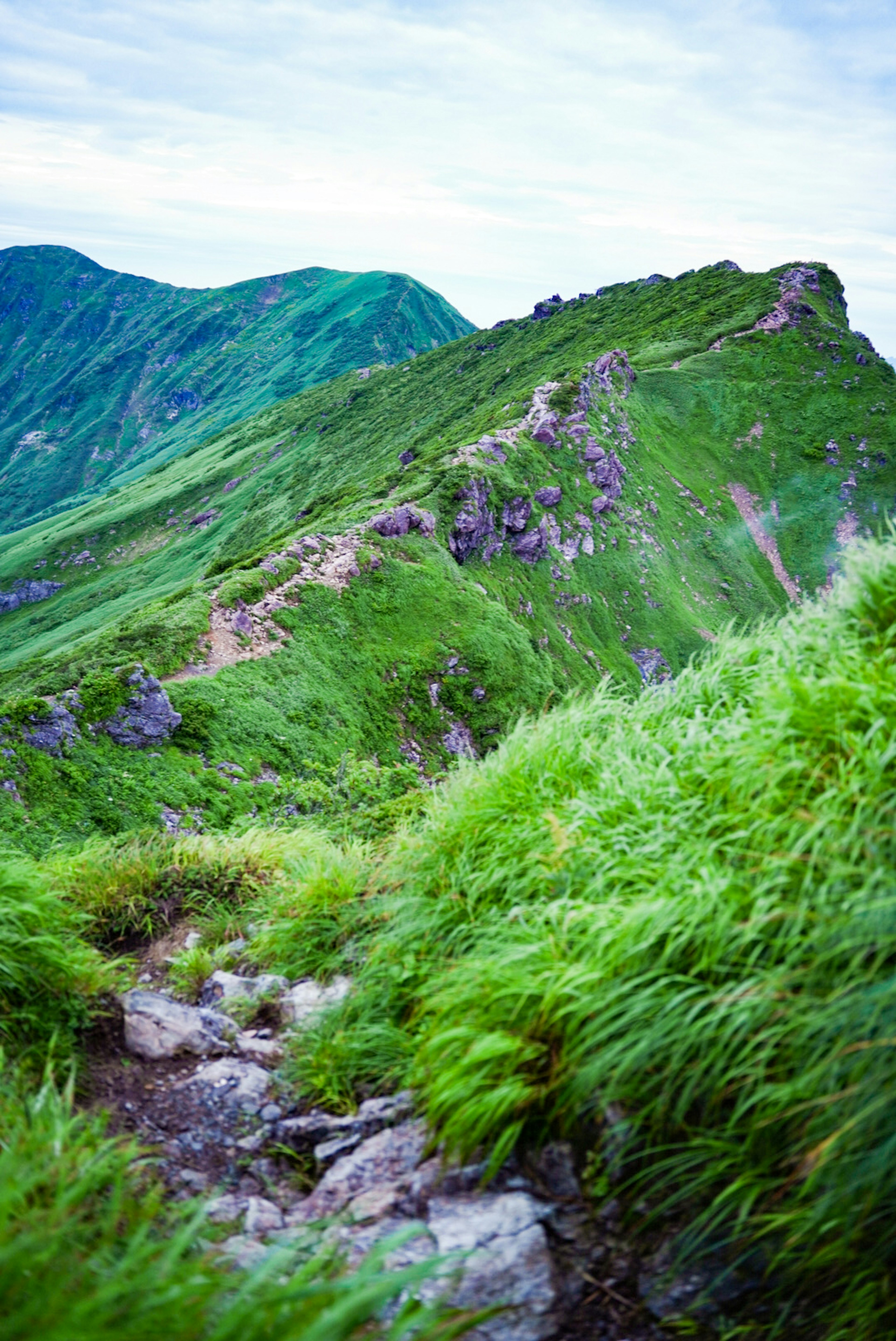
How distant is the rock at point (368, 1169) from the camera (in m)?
4.79

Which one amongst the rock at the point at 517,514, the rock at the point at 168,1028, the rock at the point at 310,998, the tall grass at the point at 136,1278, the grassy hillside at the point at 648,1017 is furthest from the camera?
the rock at the point at 517,514

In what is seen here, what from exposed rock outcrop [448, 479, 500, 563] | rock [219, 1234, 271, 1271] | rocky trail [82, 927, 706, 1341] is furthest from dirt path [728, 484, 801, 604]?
rock [219, 1234, 271, 1271]

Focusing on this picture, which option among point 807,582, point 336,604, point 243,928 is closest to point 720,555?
point 807,582

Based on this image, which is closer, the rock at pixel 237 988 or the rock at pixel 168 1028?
the rock at pixel 168 1028

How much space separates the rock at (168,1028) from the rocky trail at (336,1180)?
12mm

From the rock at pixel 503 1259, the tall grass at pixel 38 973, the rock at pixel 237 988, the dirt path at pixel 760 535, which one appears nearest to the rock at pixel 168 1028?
the rock at pixel 237 988

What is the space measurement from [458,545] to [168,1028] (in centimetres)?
7397

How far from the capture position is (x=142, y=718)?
43.7 metres

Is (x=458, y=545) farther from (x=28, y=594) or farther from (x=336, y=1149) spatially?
(x=28, y=594)

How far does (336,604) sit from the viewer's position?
62.0 m

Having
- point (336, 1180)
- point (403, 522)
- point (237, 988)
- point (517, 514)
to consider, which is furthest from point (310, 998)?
point (517, 514)

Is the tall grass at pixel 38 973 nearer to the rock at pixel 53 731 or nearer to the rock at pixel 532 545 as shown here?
the rock at pixel 53 731

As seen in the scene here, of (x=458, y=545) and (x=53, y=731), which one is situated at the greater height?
(x=458, y=545)

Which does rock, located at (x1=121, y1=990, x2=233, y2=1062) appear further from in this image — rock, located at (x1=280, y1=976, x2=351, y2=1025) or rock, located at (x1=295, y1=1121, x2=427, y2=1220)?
rock, located at (x1=295, y1=1121, x2=427, y2=1220)
